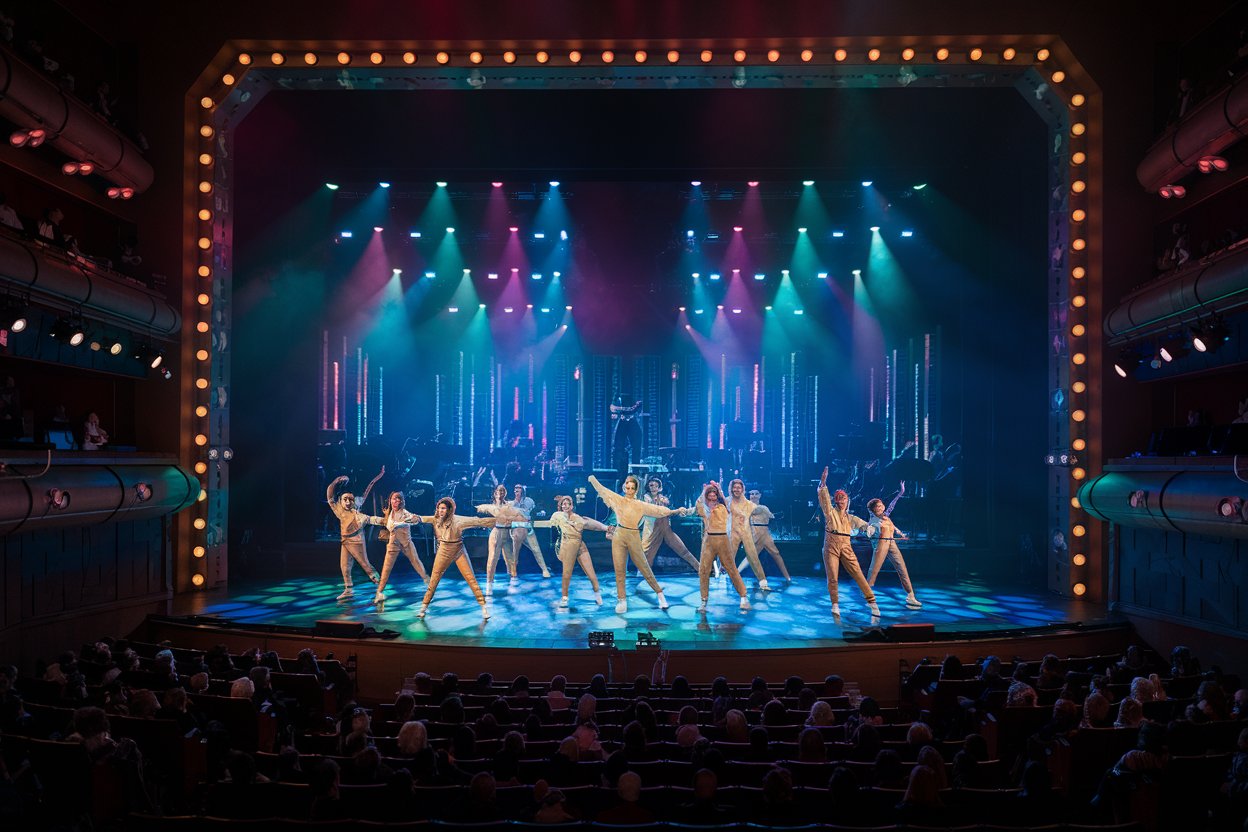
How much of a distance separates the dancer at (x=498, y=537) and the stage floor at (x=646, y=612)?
0.45 metres

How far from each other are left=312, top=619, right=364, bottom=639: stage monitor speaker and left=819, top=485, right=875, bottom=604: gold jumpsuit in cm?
645

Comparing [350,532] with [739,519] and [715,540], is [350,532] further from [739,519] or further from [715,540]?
[739,519]

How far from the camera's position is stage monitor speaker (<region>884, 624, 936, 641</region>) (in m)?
9.75

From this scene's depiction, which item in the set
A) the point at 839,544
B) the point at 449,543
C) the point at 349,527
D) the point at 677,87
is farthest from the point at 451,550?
the point at 677,87

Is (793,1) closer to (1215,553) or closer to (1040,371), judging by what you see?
(1040,371)

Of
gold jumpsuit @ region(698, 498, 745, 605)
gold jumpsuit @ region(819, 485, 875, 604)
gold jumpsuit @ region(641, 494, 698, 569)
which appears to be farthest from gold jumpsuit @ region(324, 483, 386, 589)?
gold jumpsuit @ region(819, 485, 875, 604)

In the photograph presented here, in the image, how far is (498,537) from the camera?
531 inches

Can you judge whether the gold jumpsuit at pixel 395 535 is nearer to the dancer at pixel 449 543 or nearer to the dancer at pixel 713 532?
the dancer at pixel 449 543

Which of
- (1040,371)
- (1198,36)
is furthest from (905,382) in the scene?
(1198,36)

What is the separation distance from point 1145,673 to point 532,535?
9.67 meters

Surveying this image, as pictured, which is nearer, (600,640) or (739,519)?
(600,640)

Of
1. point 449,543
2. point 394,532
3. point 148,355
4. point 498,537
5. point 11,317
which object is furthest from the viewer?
point 498,537

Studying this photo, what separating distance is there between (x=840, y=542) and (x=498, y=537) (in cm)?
546

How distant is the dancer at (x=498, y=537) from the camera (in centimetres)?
1245
